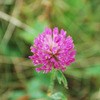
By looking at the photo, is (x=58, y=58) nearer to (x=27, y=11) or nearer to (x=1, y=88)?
(x=1, y=88)

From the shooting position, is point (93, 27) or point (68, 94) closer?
point (68, 94)

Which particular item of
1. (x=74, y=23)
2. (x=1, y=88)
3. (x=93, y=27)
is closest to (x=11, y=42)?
(x=1, y=88)

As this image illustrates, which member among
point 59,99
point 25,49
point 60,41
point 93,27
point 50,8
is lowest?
point 59,99

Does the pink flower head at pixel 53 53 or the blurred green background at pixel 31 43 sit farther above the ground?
the blurred green background at pixel 31 43

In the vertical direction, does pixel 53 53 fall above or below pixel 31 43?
below

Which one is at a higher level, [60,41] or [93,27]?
[93,27]
